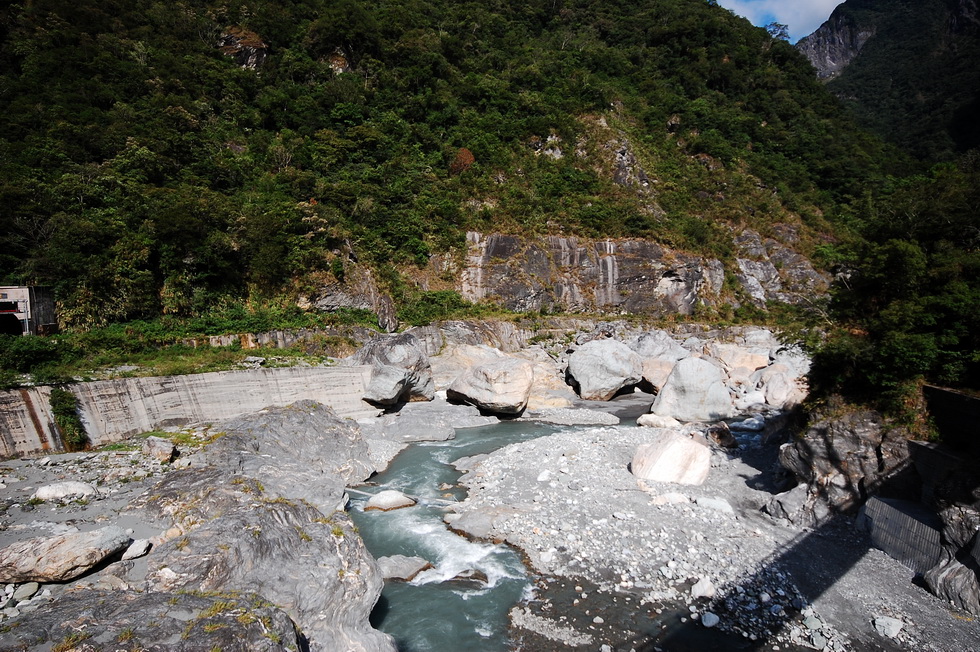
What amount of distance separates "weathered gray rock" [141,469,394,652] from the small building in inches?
565

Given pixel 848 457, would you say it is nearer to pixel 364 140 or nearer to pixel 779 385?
pixel 779 385

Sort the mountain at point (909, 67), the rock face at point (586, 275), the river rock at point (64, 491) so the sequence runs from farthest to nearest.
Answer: the mountain at point (909, 67), the rock face at point (586, 275), the river rock at point (64, 491)

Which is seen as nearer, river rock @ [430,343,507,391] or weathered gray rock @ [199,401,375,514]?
weathered gray rock @ [199,401,375,514]

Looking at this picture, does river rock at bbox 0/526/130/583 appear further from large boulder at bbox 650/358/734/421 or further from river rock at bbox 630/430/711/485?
large boulder at bbox 650/358/734/421

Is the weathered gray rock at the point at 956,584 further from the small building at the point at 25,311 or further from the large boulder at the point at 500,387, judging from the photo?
the small building at the point at 25,311

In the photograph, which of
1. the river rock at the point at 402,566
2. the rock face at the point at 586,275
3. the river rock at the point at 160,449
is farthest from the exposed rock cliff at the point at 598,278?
the river rock at the point at 402,566

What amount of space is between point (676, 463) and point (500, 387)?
8907 millimetres

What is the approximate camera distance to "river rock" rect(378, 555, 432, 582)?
8.05m

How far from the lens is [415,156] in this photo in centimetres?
3866

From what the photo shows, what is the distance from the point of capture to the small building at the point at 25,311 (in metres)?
16.4

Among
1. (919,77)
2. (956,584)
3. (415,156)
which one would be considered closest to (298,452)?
(956,584)

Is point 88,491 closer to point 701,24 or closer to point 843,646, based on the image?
point 843,646

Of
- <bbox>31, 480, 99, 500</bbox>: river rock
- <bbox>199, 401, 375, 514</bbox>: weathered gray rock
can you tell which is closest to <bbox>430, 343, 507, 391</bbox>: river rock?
<bbox>199, 401, 375, 514</bbox>: weathered gray rock

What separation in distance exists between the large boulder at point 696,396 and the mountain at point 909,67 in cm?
5944
